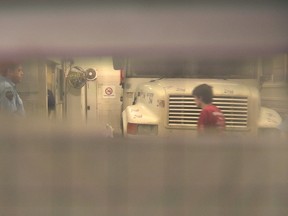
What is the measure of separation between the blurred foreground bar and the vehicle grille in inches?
3.8

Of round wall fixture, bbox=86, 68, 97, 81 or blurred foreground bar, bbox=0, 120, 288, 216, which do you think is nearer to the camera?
round wall fixture, bbox=86, 68, 97, 81

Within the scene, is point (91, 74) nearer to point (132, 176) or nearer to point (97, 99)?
point (97, 99)

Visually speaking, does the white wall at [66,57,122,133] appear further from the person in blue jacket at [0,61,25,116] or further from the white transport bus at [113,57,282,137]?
the person in blue jacket at [0,61,25,116]

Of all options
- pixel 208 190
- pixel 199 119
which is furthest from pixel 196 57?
pixel 208 190

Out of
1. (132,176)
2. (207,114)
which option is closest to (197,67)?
(207,114)

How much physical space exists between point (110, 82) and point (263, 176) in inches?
29.8

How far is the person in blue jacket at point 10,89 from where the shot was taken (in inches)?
59.9

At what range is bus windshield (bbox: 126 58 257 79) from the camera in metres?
1.50

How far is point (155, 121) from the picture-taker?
1.66 m

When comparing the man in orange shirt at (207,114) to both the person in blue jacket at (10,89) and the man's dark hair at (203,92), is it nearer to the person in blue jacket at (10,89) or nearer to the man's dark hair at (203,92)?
the man's dark hair at (203,92)

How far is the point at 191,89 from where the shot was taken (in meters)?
1.52

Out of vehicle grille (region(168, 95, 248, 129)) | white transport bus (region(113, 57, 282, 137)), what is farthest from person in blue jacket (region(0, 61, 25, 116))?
vehicle grille (region(168, 95, 248, 129))

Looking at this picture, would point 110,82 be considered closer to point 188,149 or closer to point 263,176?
point 188,149

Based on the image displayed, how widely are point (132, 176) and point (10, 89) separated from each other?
2.06 feet
